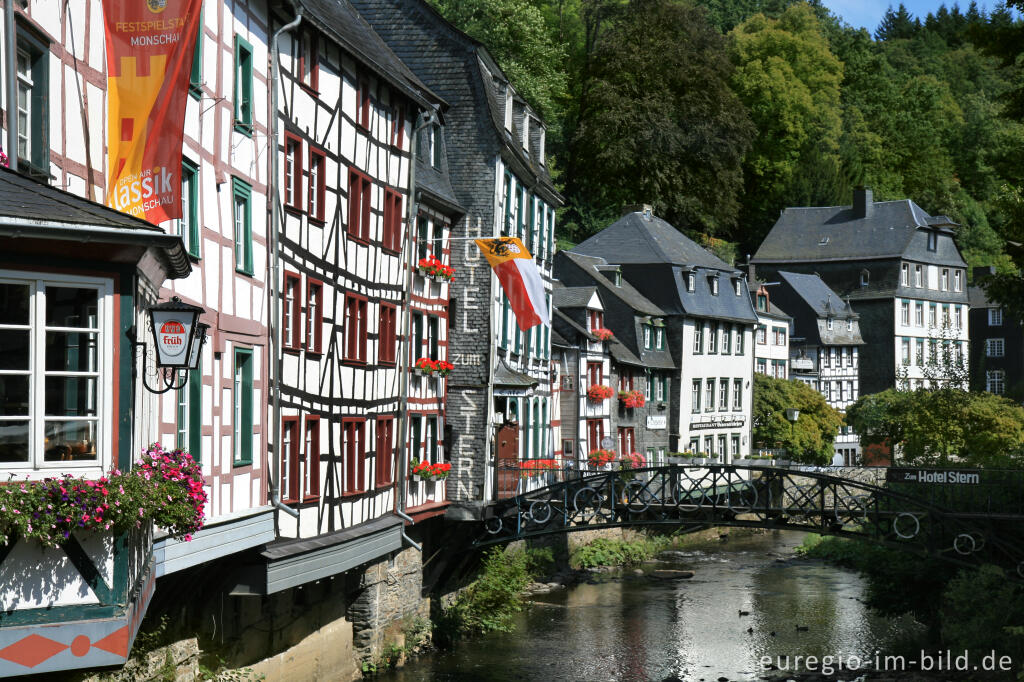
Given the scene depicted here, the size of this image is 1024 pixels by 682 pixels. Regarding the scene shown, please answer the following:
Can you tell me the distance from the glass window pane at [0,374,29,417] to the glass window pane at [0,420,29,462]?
0.09 m

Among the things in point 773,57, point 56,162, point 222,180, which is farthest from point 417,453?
point 773,57

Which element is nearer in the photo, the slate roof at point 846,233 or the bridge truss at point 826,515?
the bridge truss at point 826,515

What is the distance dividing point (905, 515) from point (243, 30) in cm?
1737

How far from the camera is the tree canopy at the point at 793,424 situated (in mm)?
64250

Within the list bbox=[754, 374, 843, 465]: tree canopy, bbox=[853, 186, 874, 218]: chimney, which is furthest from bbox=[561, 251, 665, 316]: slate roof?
bbox=[853, 186, 874, 218]: chimney

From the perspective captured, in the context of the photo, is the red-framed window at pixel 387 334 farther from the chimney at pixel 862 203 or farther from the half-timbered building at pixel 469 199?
the chimney at pixel 862 203

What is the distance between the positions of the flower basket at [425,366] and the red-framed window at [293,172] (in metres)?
7.98

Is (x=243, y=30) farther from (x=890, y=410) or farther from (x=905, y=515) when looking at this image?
(x=890, y=410)

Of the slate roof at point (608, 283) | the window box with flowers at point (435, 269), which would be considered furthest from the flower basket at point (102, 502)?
the slate roof at point (608, 283)

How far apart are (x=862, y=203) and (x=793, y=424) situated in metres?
24.6

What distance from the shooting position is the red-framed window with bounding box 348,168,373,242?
24203mm

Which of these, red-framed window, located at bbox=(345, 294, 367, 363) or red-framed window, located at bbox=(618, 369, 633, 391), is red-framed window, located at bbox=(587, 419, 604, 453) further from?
red-framed window, located at bbox=(345, 294, 367, 363)

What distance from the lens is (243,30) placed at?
1883 cm

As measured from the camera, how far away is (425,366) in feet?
94.5
